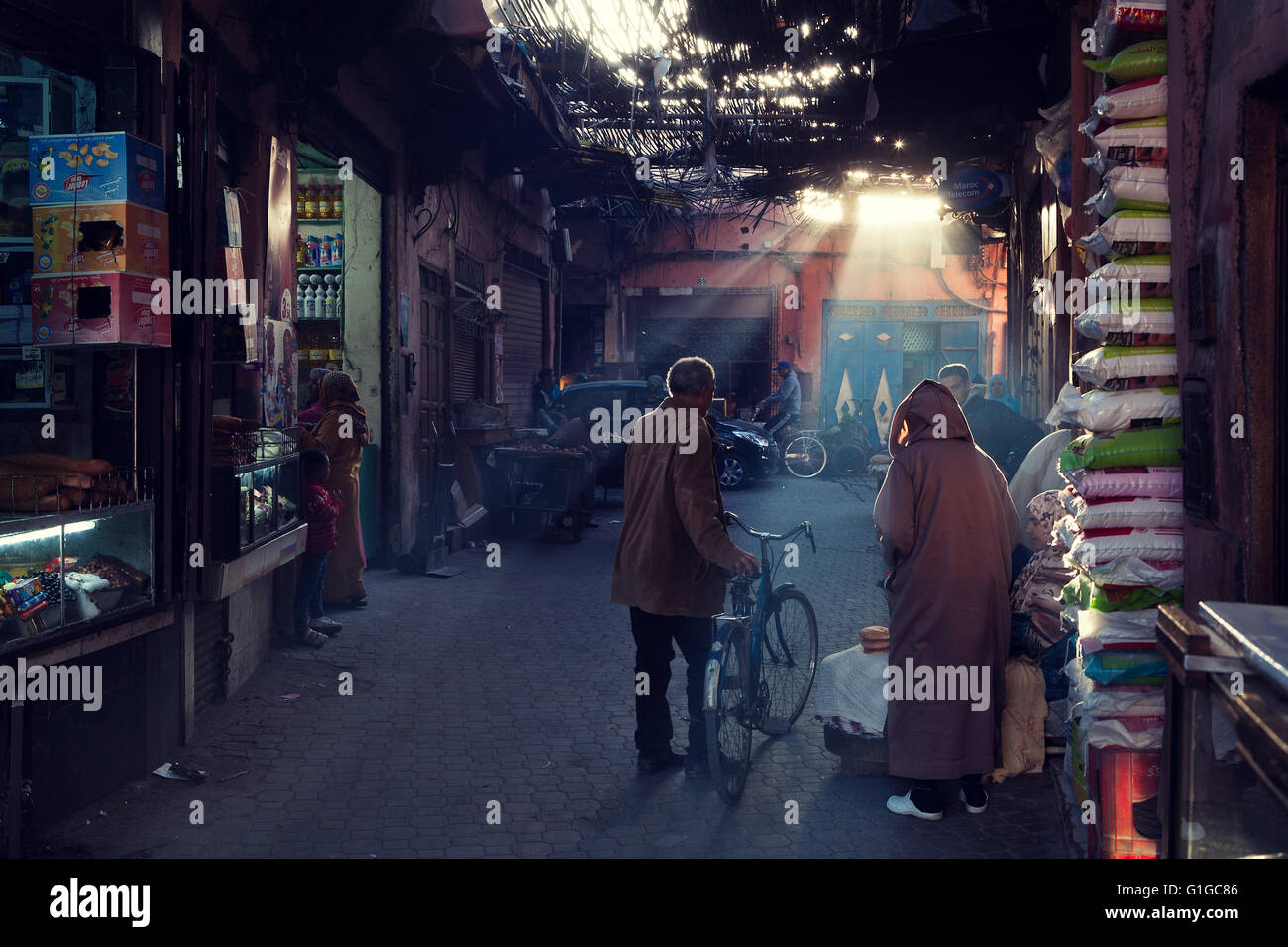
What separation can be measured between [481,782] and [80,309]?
2.66 metres

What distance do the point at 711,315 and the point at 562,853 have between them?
79.8 ft

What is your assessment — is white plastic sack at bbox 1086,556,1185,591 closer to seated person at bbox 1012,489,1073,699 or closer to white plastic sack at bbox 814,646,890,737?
seated person at bbox 1012,489,1073,699

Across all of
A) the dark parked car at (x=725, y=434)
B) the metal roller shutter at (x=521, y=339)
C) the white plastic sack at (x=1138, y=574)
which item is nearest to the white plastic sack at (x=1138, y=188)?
the white plastic sack at (x=1138, y=574)

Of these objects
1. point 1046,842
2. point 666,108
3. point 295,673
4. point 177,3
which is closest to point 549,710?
point 295,673

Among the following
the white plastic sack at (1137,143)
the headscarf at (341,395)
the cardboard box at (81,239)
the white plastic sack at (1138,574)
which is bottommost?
the white plastic sack at (1138,574)

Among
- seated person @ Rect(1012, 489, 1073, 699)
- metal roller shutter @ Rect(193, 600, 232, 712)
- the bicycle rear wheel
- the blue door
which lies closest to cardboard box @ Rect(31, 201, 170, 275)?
metal roller shutter @ Rect(193, 600, 232, 712)

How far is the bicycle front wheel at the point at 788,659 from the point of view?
231 inches

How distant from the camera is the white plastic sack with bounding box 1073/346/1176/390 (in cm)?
394

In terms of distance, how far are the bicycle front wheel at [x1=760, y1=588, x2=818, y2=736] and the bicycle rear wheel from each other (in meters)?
0.48

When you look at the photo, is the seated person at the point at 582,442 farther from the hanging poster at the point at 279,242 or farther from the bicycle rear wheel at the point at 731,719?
the bicycle rear wheel at the point at 731,719

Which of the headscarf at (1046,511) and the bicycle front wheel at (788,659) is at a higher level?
the headscarf at (1046,511)

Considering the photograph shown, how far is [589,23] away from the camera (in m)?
10.9

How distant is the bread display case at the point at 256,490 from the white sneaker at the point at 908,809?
3344mm

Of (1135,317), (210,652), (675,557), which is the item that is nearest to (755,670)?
(675,557)
